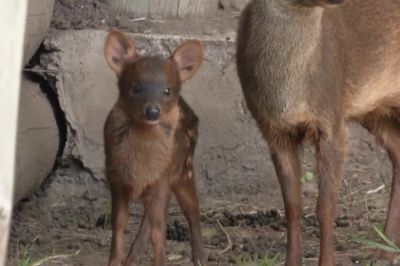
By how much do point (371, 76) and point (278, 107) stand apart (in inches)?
32.0

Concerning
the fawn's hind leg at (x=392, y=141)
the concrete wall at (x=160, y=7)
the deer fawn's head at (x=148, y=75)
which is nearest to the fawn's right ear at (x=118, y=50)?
the deer fawn's head at (x=148, y=75)

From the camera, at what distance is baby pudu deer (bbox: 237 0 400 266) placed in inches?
271

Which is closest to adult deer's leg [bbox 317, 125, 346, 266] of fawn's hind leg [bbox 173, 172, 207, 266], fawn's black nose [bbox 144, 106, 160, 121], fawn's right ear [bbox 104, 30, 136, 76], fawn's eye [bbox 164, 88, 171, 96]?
fawn's hind leg [bbox 173, 172, 207, 266]

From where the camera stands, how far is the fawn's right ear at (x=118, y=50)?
6867 millimetres

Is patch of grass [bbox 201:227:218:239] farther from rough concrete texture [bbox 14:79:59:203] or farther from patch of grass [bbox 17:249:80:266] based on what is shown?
rough concrete texture [bbox 14:79:59:203]

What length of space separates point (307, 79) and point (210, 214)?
5.64 ft

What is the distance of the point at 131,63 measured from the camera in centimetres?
682

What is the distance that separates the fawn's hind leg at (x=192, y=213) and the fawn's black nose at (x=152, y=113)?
770 mm

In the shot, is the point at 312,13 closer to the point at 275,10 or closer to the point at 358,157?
the point at 275,10

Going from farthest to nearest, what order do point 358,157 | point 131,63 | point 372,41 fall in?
point 358,157
point 372,41
point 131,63

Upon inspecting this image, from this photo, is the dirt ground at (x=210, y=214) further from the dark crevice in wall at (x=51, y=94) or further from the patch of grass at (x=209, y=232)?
the dark crevice in wall at (x=51, y=94)

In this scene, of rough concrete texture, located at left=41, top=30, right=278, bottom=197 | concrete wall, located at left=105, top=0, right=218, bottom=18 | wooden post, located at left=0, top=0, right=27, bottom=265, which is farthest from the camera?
concrete wall, located at left=105, top=0, right=218, bottom=18

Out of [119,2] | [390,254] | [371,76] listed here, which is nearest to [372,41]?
[371,76]

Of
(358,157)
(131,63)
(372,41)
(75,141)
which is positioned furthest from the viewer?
(358,157)
